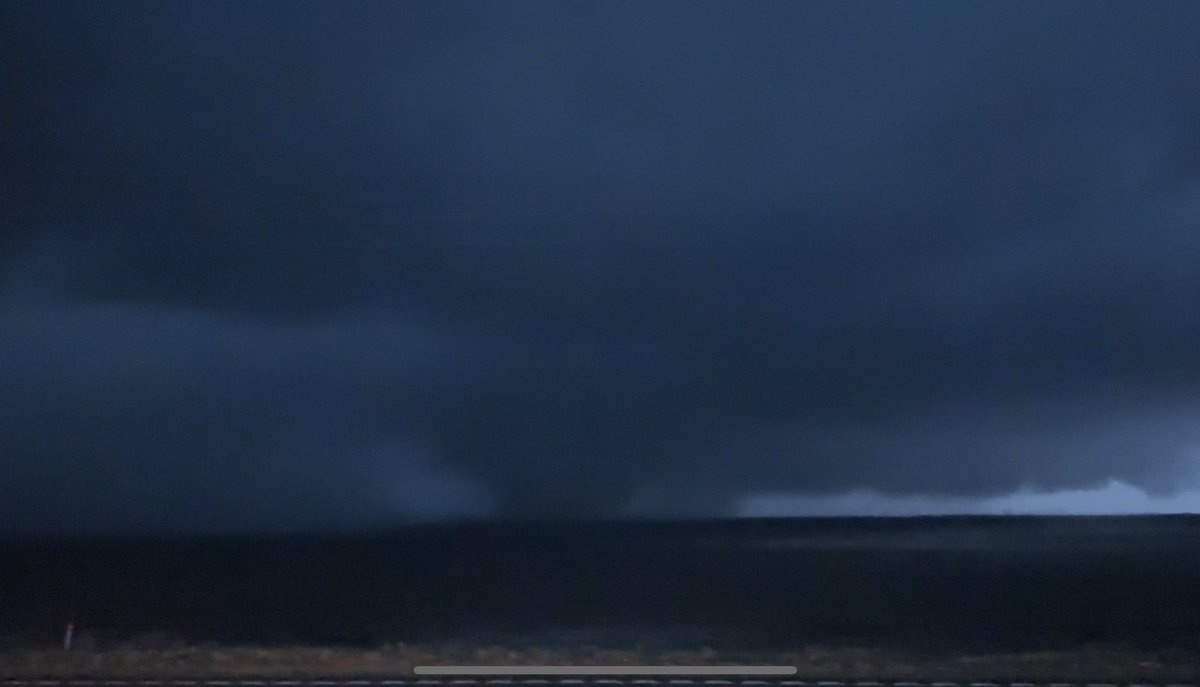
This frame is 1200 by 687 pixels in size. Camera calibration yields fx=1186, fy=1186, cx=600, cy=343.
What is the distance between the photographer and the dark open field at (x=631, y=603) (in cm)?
3806

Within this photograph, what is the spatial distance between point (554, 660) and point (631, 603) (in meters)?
21.7

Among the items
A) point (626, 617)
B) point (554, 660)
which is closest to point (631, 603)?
point (626, 617)

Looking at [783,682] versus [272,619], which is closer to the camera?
[783,682]

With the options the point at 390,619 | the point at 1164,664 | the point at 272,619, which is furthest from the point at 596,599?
the point at 1164,664

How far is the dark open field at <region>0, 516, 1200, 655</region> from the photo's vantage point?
3806cm

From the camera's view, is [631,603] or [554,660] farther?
[631,603]

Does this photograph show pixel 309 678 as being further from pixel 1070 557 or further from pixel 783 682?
pixel 1070 557

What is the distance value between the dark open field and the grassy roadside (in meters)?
2.17

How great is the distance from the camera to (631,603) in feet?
170

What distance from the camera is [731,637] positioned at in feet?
125

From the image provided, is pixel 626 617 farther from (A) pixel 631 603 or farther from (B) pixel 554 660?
A: (B) pixel 554 660

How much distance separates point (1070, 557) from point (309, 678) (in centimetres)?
8506

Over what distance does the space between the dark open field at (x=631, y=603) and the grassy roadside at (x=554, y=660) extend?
217cm

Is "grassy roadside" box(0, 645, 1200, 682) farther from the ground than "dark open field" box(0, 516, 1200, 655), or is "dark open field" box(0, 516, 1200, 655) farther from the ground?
"dark open field" box(0, 516, 1200, 655)
